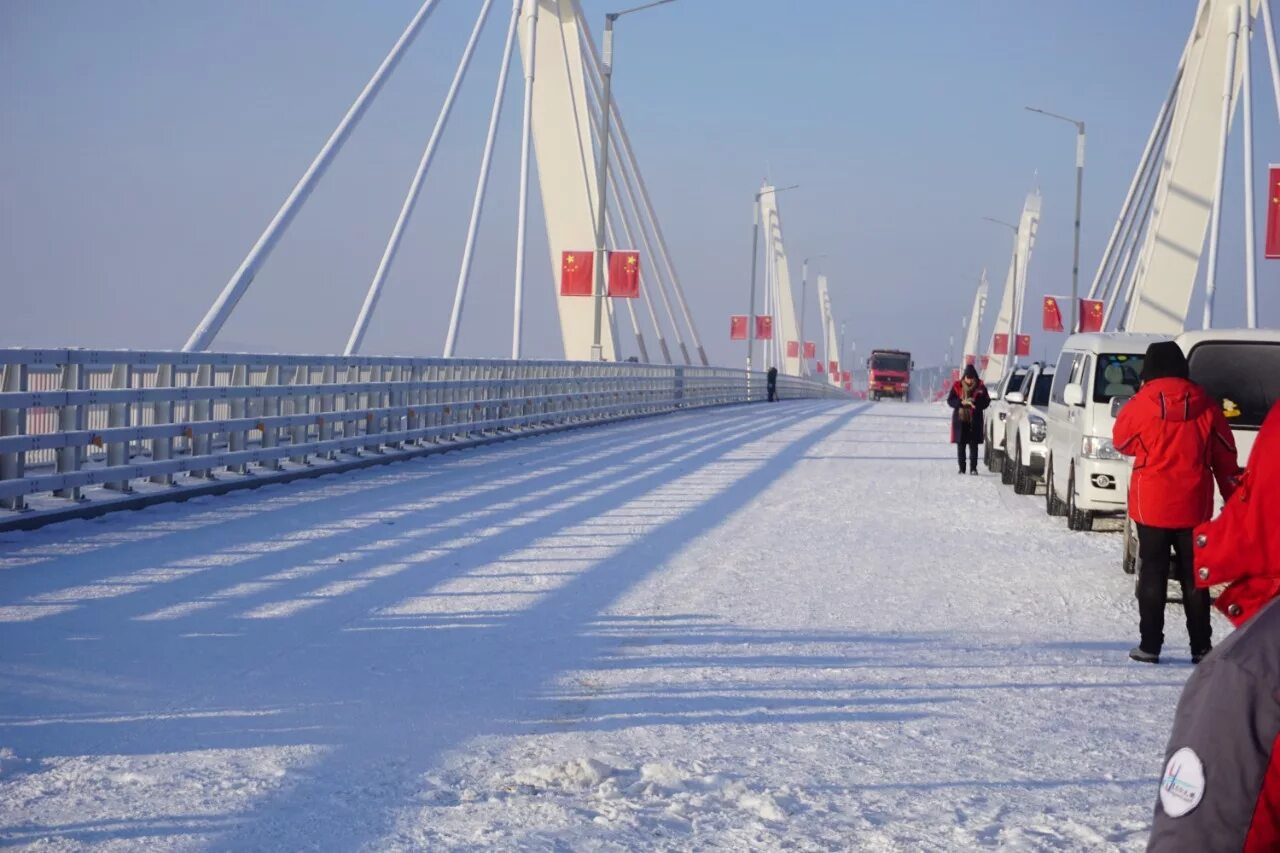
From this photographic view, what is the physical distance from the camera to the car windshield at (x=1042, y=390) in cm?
2030

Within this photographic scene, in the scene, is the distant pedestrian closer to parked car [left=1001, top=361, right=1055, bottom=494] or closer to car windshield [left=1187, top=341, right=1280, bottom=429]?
parked car [left=1001, top=361, right=1055, bottom=494]

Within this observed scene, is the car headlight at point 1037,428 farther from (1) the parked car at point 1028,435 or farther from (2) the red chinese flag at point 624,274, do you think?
(2) the red chinese flag at point 624,274

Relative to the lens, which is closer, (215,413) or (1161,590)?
(1161,590)

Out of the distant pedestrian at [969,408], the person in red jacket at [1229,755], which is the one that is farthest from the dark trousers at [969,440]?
the person in red jacket at [1229,755]

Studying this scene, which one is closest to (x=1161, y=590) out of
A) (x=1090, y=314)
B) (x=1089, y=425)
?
(x=1089, y=425)

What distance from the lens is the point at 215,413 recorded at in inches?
621

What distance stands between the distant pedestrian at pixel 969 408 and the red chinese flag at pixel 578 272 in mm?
15119

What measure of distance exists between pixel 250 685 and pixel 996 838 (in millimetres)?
3491

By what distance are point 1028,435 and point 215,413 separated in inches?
379

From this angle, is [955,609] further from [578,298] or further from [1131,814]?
[578,298]

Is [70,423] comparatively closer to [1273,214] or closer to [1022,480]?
[1022,480]

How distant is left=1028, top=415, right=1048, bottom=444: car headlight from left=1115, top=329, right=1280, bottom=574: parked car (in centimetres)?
783

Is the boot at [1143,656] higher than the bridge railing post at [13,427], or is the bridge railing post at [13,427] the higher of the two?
the bridge railing post at [13,427]

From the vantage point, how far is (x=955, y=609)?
973 cm
